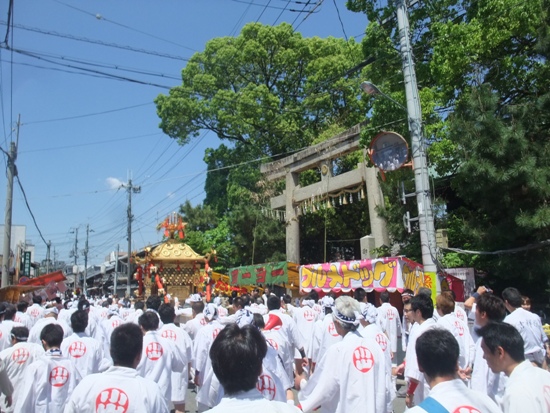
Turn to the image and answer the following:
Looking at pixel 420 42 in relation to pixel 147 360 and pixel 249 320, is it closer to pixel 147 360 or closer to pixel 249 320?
pixel 249 320

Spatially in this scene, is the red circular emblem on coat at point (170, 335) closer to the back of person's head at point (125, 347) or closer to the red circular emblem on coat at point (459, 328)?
the back of person's head at point (125, 347)

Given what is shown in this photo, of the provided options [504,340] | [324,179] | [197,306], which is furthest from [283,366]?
[324,179]

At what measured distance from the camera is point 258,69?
32.1 metres

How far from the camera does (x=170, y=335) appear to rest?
6.81 meters

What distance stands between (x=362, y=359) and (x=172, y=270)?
23.4 metres

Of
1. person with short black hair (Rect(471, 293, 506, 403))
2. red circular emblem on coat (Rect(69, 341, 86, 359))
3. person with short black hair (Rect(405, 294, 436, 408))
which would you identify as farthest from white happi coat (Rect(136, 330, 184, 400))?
person with short black hair (Rect(471, 293, 506, 403))

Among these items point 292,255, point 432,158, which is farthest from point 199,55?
point 432,158

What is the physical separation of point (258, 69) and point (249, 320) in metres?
27.2

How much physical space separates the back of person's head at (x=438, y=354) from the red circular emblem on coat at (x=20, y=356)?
4.66 metres

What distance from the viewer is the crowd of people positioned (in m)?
2.81

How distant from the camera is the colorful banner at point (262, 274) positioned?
19.0 meters

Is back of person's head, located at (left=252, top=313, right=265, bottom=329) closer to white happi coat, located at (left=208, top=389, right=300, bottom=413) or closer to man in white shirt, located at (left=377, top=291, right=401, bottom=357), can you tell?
white happi coat, located at (left=208, top=389, right=300, bottom=413)

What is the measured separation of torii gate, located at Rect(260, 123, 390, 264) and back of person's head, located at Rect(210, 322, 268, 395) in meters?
16.9

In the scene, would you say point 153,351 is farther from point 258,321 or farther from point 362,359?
point 362,359
